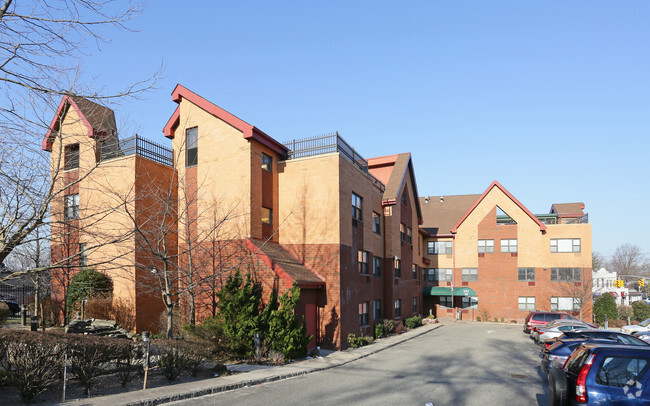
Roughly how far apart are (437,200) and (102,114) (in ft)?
170

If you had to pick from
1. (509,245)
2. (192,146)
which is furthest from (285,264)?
(509,245)

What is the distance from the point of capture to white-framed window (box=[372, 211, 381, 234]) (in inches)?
1219

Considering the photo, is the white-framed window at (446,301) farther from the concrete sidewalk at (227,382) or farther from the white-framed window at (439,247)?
the concrete sidewalk at (227,382)

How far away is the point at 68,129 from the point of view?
9.49 metres

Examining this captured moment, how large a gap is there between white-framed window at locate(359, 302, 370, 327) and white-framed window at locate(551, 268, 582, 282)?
2583 centimetres

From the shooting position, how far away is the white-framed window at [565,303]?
44438mm

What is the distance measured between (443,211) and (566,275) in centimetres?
1537

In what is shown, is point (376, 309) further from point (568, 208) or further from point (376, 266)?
point (568, 208)

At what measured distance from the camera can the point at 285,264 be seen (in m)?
22.0

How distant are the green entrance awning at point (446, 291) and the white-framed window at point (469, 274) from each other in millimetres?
1552

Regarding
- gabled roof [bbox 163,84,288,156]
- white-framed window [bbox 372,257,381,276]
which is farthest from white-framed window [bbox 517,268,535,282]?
gabled roof [bbox 163,84,288,156]

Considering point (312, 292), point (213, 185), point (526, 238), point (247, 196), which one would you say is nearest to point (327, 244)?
point (312, 292)

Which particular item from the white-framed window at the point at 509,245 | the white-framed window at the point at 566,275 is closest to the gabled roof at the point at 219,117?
the white-framed window at the point at 509,245

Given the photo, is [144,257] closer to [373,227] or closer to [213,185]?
[213,185]
